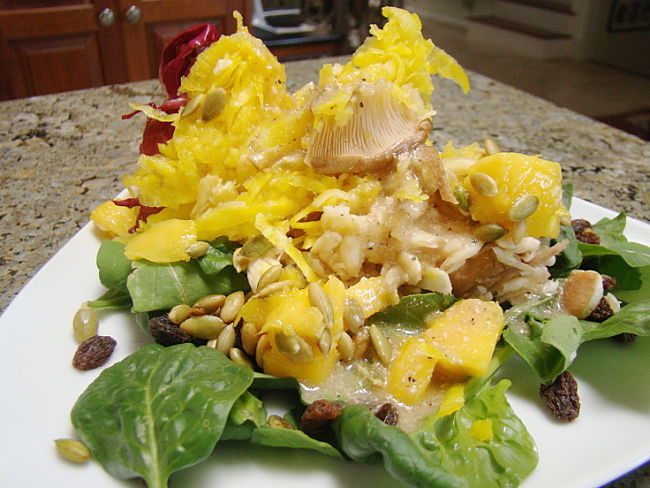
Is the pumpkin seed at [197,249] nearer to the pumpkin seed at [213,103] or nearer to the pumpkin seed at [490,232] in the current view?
the pumpkin seed at [213,103]

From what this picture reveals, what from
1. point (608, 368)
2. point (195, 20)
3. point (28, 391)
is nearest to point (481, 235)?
point (608, 368)

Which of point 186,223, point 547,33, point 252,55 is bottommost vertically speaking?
point 547,33

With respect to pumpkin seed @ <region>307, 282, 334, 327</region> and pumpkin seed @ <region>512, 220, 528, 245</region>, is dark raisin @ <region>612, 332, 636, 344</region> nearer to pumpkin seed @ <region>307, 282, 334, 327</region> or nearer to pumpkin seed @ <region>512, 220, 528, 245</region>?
pumpkin seed @ <region>512, 220, 528, 245</region>

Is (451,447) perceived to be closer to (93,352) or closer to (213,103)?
(93,352)

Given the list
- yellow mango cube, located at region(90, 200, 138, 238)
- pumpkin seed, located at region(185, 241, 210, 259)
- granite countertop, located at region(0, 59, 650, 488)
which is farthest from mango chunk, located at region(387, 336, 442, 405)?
granite countertop, located at region(0, 59, 650, 488)

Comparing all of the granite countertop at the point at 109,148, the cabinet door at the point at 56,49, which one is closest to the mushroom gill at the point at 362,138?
the granite countertop at the point at 109,148

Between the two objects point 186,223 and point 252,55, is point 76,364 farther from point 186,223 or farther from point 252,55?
point 252,55

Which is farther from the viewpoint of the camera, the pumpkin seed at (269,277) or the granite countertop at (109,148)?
the granite countertop at (109,148)
